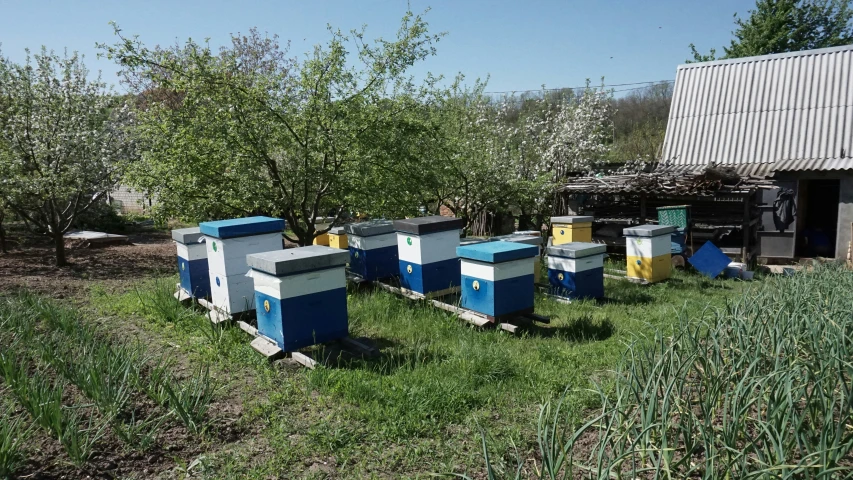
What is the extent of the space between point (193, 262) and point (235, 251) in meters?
1.25

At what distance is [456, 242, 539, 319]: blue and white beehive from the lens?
556 centimetres

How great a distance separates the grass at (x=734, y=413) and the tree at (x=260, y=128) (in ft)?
15.4

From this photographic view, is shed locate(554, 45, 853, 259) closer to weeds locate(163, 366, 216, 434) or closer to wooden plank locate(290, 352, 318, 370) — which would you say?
wooden plank locate(290, 352, 318, 370)

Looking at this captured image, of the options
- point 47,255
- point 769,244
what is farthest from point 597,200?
point 47,255

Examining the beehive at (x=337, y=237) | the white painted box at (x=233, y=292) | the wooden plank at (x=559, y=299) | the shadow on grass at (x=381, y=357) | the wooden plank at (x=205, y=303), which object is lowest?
the wooden plank at (x=559, y=299)

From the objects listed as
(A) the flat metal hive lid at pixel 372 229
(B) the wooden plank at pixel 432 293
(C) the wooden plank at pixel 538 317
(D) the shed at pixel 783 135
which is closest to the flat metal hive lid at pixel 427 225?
(A) the flat metal hive lid at pixel 372 229

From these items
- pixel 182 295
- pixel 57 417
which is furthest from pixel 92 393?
pixel 182 295

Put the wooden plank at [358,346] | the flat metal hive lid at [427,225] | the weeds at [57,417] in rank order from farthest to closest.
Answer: the flat metal hive lid at [427,225] < the wooden plank at [358,346] < the weeds at [57,417]

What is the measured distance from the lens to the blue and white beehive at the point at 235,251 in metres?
5.42

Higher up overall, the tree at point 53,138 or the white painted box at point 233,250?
the tree at point 53,138

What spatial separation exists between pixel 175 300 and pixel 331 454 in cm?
396


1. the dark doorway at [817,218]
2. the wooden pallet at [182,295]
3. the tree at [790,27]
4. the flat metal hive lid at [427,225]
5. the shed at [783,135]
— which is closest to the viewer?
the flat metal hive lid at [427,225]

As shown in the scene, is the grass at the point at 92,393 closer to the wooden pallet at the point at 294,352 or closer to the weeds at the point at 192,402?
the weeds at the point at 192,402

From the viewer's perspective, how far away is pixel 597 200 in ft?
38.2
